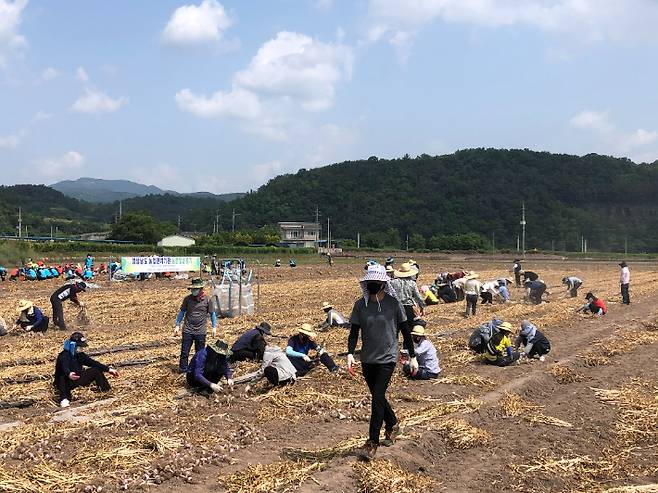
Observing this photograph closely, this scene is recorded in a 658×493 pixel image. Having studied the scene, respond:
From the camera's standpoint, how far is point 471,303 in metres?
19.0

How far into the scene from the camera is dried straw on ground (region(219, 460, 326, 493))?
5.85 metres

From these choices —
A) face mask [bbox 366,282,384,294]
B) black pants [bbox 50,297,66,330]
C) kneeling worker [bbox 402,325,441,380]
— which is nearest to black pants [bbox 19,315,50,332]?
black pants [bbox 50,297,66,330]

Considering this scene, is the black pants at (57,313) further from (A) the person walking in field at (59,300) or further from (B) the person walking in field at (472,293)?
(B) the person walking in field at (472,293)

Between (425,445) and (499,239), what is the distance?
13425 centimetres

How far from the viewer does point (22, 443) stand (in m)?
6.89

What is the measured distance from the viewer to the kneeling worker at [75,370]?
30.4 ft

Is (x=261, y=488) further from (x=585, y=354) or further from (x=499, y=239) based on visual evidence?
(x=499, y=239)

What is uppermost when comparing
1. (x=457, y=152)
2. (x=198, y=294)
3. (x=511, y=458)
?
(x=457, y=152)

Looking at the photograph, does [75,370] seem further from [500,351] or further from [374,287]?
[500,351]

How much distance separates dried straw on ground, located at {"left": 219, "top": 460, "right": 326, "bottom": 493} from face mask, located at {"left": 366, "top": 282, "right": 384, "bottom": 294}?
Result: 6.03ft

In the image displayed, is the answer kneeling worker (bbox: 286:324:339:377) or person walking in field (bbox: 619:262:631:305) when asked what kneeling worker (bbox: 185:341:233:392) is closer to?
kneeling worker (bbox: 286:324:339:377)

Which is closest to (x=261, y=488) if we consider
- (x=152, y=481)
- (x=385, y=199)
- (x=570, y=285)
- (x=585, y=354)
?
(x=152, y=481)

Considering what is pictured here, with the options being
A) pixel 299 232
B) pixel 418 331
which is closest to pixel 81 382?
pixel 418 331

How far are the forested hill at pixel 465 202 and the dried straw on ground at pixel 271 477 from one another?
11363cm
